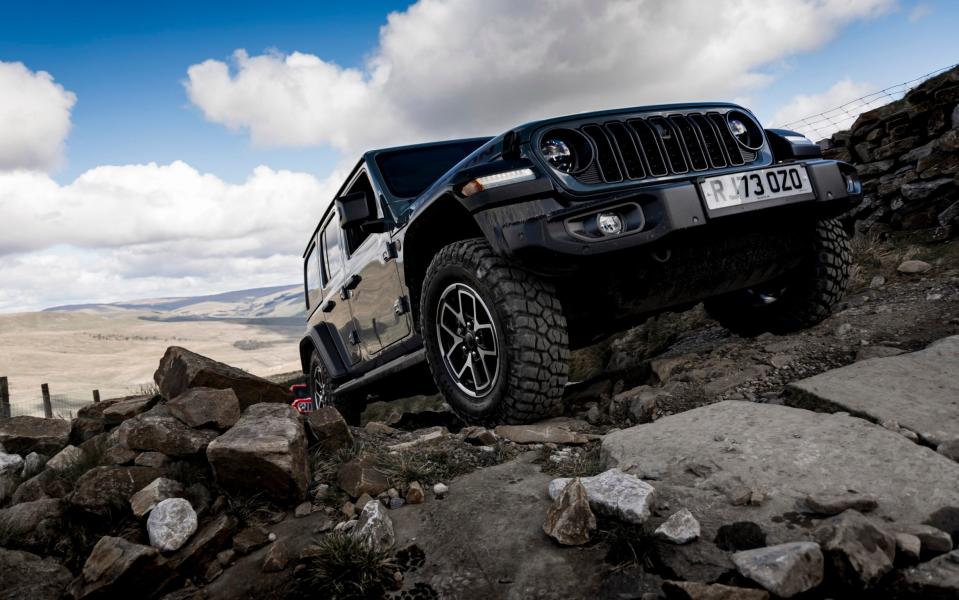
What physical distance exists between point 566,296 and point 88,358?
356 ft

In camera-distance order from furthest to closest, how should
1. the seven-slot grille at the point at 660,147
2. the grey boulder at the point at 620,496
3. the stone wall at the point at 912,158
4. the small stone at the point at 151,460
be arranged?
the stone wall at the point at 912,158
the seven-slot grille at the point at 660,147
the small stone at the point at 151,460
the grey boulder at the point at 620,496

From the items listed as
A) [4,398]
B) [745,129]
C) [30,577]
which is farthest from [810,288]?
[4,398]

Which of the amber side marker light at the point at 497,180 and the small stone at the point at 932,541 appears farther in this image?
the amber side marker light at the point at 497,180

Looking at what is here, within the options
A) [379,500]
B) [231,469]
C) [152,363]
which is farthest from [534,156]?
[152,363]

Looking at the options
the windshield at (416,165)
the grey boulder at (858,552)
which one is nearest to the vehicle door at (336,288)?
the windshield at (416,165)

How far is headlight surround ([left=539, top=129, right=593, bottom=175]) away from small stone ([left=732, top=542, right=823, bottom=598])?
1.88m

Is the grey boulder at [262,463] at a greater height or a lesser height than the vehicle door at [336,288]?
lesser

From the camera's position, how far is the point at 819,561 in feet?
4.32

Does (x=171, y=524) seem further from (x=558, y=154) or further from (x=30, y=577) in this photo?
(x=558, y=154)

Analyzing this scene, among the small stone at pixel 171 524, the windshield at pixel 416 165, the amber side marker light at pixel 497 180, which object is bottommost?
the small stone at pixel 171 524

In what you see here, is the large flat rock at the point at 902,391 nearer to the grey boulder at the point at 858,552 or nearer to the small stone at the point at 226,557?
the grey boulder at the point at 858,552

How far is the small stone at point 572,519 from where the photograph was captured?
1662 mm

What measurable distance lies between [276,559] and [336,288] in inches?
134

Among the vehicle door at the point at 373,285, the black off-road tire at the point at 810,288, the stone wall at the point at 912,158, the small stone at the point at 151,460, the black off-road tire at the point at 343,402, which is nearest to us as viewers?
the small stone at the point at 151,460
